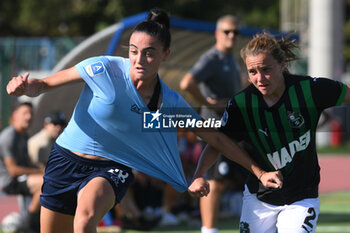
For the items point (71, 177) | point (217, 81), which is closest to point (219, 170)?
point (217, 81)

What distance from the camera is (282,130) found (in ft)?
15.8

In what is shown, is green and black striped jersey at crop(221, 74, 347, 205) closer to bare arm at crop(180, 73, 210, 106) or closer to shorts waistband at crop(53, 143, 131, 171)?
shorts waistband at crop(53, 143, 131, 171)

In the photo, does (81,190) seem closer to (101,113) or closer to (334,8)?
(101,113)

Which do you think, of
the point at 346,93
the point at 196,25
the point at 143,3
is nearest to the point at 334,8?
the point at 143,3

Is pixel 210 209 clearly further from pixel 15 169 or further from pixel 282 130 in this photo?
pixel 15 169

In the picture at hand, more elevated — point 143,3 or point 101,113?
point 143,3

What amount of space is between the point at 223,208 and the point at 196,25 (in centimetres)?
269

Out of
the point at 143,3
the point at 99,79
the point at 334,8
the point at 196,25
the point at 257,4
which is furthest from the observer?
the point at 257,4

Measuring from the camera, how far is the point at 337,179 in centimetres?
1596

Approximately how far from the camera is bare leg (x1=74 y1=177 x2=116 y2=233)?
172 inches

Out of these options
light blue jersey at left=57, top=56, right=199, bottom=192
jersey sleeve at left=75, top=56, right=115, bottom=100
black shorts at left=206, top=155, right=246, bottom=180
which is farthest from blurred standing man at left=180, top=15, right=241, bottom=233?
jersey sleeve at left=75, top=56, right=115, bottom=100

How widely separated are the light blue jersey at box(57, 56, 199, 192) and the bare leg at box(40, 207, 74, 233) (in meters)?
0.47

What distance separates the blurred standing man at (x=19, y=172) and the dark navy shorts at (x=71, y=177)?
3.62 meters

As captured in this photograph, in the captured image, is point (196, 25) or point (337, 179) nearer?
point (196, 25)
